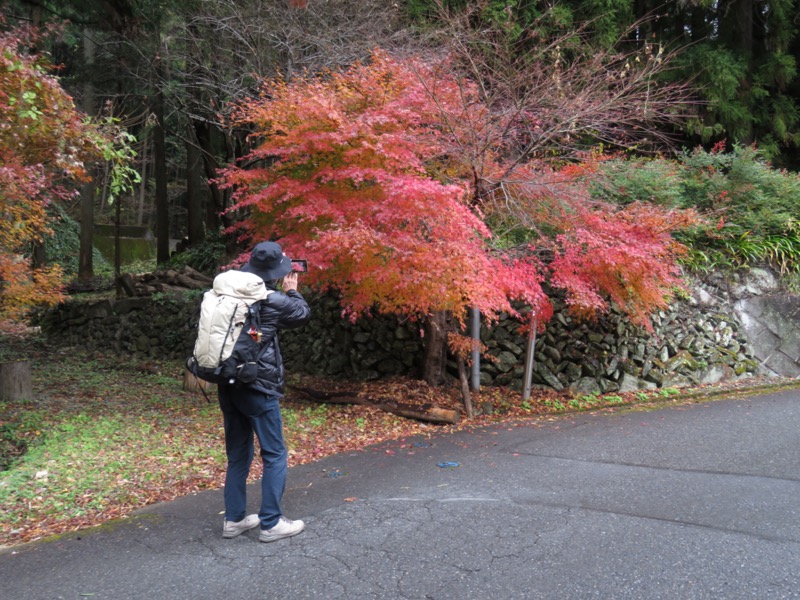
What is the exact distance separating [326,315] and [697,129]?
27.7 feet

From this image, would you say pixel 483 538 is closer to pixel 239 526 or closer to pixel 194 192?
pixel 239 526

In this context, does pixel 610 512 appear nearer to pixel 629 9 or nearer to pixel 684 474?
pixel 684 474

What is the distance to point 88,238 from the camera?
17.2 m

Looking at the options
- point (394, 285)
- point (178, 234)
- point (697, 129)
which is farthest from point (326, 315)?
point (178, 234)

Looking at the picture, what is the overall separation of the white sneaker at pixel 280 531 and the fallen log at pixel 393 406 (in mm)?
3443

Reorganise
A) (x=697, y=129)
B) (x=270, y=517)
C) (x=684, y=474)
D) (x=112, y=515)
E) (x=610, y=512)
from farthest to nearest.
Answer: (x=697, y=129) → (x=684, y=474) → (x=112, y=515) → (x=610, y=512) → (x=270, y=517)

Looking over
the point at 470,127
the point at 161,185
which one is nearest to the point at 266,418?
the point at 470,127

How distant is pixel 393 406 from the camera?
730 cm

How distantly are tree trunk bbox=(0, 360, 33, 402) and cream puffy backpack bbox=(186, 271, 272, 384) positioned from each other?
5.85 metres

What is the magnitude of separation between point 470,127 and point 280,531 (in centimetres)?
470

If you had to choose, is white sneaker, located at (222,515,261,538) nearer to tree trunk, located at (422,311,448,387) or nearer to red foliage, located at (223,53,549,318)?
red foliage, located at (223,53,549,318)

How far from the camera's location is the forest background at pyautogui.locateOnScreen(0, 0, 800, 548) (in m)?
6.07

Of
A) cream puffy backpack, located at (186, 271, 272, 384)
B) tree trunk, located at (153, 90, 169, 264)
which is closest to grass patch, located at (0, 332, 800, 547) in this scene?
cream puffy backpack, located at (186, 271, 272, 384)

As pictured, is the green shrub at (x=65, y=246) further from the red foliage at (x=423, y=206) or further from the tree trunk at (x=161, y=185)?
the red foliage at (x=423, y=206)
